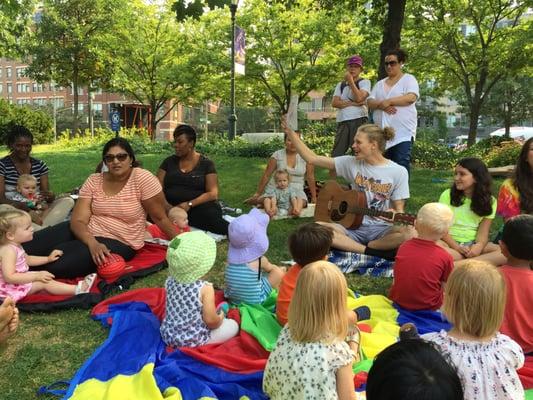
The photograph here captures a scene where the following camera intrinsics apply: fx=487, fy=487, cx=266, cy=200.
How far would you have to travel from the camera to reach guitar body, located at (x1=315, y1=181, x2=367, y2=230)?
543 cm

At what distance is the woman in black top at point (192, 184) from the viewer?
633cm

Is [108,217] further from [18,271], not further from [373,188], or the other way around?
[373,188]

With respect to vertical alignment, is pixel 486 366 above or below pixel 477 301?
below

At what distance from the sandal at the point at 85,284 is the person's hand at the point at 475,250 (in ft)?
11.8

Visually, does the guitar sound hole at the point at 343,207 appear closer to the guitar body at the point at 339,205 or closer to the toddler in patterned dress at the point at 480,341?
the guitar body at the point at 339,205

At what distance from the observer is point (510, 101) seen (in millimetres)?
34844

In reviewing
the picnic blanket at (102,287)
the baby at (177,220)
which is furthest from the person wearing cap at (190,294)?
the baby at (177,220)

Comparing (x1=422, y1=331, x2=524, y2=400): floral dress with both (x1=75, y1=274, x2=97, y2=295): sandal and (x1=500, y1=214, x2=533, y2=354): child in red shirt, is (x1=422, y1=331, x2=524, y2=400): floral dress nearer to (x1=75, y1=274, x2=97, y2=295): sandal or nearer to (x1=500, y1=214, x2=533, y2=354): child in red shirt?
(x1=500, y1=214, x2=533, y2=354): child in red shirt

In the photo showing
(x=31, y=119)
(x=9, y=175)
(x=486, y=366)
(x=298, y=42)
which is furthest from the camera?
(x=31, y=119)

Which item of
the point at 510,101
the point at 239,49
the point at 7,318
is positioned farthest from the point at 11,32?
the point at 510,101

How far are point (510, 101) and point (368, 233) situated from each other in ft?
113

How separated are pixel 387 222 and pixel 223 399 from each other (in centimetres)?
306

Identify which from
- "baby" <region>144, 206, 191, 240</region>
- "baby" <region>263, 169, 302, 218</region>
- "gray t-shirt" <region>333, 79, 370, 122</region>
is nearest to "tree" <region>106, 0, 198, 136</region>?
"gray t-shirt" <region>333, 79, 370, 122</region>

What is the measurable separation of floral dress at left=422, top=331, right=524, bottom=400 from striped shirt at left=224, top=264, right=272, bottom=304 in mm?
1927
